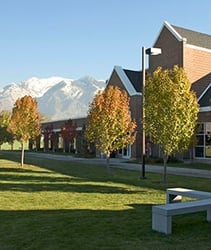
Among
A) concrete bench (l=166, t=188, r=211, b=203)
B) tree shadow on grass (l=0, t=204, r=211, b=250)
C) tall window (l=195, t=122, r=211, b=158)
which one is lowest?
tree shadow on grass (l=0, t=204, r=211, b=250)

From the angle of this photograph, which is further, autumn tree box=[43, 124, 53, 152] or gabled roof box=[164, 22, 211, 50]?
autumn tree box=[43, 124, 53, 152]

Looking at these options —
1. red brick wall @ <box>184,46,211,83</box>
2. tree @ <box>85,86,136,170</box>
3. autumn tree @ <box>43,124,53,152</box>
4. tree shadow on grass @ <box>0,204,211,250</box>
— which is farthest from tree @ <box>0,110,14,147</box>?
tree shadow on grass @ <box>0,204,211,250</box>

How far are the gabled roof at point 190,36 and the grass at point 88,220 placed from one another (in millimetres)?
22602

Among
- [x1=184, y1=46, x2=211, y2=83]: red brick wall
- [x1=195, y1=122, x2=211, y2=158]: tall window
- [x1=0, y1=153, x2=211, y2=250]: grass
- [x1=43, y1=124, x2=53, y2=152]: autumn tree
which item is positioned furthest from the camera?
[x1=43, y1=124, x2=53, y2=152]: autumn tree

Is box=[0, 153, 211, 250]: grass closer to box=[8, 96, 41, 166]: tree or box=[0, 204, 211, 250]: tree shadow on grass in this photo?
box=[0, 204, 211, 250]: tree shadow on grass

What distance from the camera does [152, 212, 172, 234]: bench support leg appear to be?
7.62 meters

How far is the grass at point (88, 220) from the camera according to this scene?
7.02m

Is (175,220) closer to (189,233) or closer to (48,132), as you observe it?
(189,233)

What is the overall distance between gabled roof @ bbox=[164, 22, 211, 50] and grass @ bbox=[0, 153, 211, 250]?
22602 mm

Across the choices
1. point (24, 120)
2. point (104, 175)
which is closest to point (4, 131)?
point (24, 120)

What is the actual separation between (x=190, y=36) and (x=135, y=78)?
21.9 ft

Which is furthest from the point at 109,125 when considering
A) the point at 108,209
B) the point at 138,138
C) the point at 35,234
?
the point at 138,138

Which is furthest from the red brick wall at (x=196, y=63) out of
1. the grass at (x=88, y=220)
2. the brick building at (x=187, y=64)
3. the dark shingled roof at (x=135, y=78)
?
the grass at (x=88, y=220)

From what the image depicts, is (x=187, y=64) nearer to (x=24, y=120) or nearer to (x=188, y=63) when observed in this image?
(x=188, y=63)
